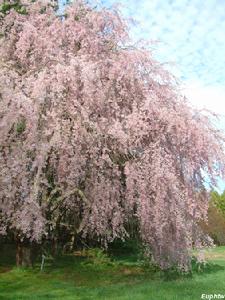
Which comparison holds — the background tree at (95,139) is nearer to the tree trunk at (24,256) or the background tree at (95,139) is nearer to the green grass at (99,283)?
the green grass at (99,283)

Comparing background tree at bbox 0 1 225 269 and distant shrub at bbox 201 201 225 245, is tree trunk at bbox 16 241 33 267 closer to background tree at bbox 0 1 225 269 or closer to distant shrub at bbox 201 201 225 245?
background tree at bbox 0 1 225 269

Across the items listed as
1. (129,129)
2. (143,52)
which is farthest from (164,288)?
(143,52)

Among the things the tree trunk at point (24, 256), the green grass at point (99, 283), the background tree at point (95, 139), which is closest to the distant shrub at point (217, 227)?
the green grass at point (99, 283)

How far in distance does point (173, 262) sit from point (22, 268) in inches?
248

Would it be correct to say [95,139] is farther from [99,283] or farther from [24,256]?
[24,256]

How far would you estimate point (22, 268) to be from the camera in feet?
53.9

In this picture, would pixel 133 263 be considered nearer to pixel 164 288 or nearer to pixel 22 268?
pixel 22 268

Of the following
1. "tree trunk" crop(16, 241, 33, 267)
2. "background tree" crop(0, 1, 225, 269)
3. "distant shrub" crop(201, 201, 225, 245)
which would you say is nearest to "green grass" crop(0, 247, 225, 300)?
"tree trunk" crop(16, 241, 33, 267)

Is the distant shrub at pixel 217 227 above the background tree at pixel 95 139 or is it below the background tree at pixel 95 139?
above

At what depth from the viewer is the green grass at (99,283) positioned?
10438 millimetres

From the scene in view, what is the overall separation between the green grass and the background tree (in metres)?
1.02

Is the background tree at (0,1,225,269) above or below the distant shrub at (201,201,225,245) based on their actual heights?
below

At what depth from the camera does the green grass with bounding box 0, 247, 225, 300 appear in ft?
34.2

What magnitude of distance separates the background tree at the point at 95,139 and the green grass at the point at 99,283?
1.02 meters
